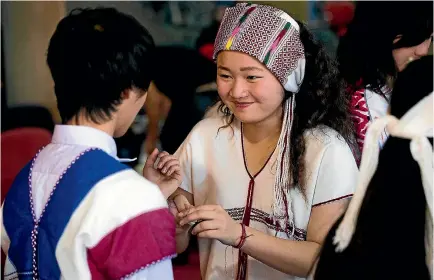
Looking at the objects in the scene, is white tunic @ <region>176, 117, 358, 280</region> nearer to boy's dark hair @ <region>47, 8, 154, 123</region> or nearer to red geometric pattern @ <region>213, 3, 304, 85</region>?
red geometric pattern @ <region>213, 3, 304, 85</region>

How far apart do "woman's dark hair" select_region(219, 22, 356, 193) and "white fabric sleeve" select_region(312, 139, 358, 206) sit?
2.3 inches

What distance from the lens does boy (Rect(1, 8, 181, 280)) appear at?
99cm

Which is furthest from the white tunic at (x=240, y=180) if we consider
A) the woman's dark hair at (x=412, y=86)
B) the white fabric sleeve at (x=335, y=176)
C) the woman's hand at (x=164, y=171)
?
the woman's dark hair at (x=412, y=86)

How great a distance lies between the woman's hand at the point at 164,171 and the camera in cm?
127

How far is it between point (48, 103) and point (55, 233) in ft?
5.32

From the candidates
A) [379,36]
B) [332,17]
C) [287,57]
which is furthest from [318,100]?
[332,17]

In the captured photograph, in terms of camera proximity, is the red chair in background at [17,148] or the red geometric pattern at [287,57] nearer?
the red geometric pattern at [287,57]

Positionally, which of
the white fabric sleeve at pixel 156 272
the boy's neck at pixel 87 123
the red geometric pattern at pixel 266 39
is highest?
the red geometric pattern at pixel 266 39

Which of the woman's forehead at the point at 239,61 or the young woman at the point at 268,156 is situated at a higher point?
the woman's forehead at the point at 239,61

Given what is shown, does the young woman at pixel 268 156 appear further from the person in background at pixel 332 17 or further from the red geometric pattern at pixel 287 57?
the person in background at pixel 332 17

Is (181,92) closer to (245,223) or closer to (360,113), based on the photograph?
(360,113)

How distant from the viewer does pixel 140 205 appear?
1000 mm

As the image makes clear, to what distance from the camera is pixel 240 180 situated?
1396mm

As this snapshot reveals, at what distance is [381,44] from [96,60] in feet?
2.77
